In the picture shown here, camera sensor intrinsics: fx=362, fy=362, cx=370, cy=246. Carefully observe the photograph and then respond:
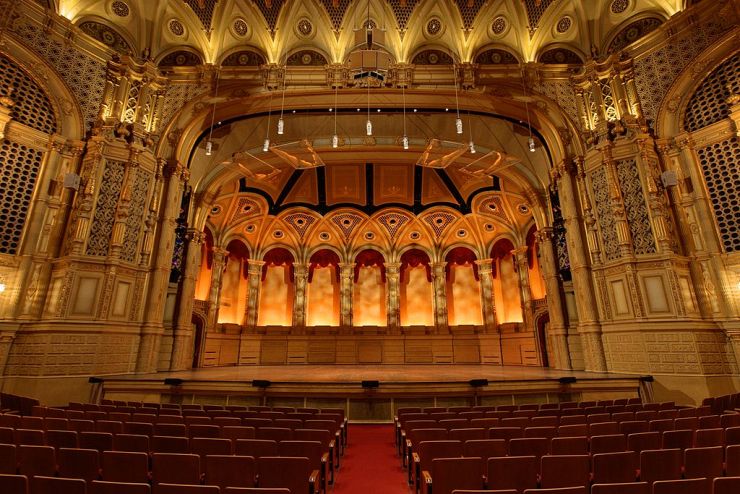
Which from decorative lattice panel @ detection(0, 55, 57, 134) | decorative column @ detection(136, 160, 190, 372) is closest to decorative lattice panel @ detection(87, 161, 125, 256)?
decorative column @ detection(136, 160, 190, 372)

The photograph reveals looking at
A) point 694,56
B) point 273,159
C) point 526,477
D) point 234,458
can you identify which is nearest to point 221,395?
point 234,458

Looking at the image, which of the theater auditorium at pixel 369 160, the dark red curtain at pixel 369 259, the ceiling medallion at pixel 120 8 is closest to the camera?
the theater auditorium at pixel 369 160

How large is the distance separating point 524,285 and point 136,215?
16624 millimetres

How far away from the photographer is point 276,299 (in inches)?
799

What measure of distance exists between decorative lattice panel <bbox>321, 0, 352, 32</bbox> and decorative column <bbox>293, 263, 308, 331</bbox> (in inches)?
473

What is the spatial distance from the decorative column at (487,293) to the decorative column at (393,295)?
449 centimetres

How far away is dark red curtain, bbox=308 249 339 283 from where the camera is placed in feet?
68.8

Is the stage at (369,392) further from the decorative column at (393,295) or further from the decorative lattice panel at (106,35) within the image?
the decorative column at (393,295)

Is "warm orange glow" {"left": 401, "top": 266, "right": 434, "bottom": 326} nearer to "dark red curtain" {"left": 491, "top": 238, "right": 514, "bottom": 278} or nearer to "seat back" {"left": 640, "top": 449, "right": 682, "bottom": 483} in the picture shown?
"dark red curtain" {"left": 491, "top": 238, "right": 514, "bottom": 278}

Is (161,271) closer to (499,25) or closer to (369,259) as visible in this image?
(369,259)

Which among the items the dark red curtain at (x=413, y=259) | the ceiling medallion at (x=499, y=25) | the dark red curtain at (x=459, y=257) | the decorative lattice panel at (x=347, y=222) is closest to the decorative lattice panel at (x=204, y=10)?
the ceiling medallion at (x=499, y=25)

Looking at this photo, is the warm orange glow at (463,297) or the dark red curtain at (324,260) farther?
the dark red curtain at (324,260)

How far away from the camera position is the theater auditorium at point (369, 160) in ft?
19.5

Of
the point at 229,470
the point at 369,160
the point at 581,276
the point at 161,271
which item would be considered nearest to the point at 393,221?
the point at 369,160
